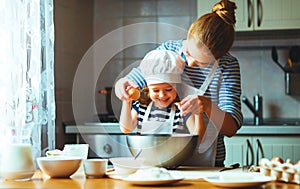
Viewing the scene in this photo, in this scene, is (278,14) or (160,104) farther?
(278,14)

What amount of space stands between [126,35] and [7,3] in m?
1.56

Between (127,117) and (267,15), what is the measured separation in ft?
4.72

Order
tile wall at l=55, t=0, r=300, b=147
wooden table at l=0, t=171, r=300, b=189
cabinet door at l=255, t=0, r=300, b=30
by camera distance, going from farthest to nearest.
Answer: tile wall at l=55, t=0, r=300, b=147
cabinet door at l=255, t=0, r=300, b=30
wooden table at l=0, t=171, r=300, b=189

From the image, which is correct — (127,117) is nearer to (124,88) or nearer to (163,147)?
(124,88)

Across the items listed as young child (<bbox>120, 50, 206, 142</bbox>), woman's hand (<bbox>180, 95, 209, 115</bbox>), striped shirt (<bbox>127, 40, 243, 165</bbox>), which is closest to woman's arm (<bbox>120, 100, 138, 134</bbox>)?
young child (<bbox>120, 50, 206, 142</bbox>)

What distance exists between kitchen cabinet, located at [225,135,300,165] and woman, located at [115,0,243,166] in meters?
0.87

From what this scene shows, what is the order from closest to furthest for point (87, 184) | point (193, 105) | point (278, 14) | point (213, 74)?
point (87, 184) → point (193, 105) → point (213, 74) → point (278, 14)

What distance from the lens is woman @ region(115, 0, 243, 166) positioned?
1.70 meters

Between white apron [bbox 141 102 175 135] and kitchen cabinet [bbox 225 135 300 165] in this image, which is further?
kitchen cabinet [bbox 225 135 300 165]

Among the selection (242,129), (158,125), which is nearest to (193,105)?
(158,125)

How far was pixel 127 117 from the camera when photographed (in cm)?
181

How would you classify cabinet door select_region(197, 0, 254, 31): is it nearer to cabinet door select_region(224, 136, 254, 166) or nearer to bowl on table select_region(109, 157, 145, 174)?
cabinet door select_region(224, 136, 254, 166)

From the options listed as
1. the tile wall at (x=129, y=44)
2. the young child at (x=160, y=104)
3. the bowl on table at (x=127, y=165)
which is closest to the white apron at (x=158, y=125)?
the young child at (x=160, y=104)

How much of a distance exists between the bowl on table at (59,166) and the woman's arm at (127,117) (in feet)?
1.07
